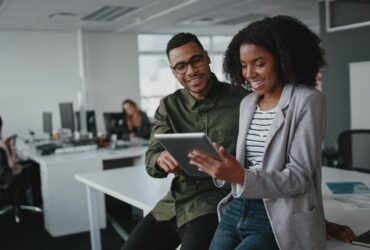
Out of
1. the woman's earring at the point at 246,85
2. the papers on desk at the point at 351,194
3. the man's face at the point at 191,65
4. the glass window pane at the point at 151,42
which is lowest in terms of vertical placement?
the papers on desk at the point at 351,194

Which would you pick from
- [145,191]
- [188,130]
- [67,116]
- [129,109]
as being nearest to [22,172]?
[67,116]

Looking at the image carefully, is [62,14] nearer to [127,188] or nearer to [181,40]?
[127,188]

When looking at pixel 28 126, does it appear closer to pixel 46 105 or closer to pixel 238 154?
pixel 46 105

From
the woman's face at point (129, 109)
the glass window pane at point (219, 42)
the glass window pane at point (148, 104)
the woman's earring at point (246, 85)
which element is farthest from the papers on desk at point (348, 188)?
the glass window pane at point (219, 42)

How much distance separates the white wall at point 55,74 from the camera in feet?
25.0

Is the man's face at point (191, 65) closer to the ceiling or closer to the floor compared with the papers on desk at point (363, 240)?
closer to the ceiling

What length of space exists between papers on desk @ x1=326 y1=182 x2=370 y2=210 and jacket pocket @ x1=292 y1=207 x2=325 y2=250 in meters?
0.65

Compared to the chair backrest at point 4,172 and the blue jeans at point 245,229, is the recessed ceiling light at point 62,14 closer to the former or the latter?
the chair backrest at point 4,172

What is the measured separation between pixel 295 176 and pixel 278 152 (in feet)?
0.33

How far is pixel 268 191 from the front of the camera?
4.37 feet

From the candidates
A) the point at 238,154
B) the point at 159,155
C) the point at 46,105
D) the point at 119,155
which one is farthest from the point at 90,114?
the point at 238,154

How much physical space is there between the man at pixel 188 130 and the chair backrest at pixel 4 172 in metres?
3.04

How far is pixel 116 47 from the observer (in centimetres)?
871

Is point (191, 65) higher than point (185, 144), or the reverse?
point (191, 65)
